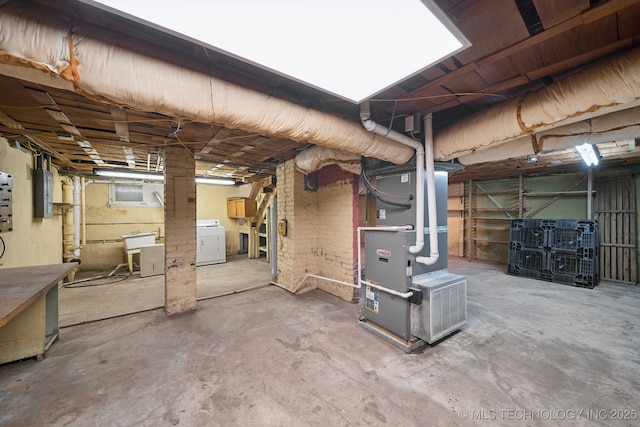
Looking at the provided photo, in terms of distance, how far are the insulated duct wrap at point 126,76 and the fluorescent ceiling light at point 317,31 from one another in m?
0.32

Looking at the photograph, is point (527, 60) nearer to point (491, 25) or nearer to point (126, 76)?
point (491, 25)

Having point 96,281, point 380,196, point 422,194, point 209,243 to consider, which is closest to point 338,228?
point 380,196

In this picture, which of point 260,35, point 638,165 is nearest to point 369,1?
point 260,35

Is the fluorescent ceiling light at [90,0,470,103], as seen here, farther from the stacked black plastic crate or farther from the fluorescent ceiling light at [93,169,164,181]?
the stacked black plastic crate

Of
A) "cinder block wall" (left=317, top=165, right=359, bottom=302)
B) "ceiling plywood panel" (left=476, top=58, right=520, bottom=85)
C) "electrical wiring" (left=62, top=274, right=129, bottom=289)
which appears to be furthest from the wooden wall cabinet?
→ "ceiling plywood panel" (left=476, top=58, right=520, bottom=85)

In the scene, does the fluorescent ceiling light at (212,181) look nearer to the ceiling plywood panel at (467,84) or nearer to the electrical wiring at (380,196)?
the electrical wiring at (380,196)

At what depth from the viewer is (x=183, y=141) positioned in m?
3.20

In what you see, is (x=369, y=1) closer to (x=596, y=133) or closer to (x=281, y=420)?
(x=596, y=133)

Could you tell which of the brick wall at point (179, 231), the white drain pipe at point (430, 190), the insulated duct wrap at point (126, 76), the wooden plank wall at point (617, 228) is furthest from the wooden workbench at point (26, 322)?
the wooden plank wall at point (617, 228)

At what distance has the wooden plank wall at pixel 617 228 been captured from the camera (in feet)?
15.7

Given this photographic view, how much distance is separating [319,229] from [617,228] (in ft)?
20.1

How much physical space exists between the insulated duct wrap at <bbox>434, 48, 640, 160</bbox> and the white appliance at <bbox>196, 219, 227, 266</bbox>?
248 inches

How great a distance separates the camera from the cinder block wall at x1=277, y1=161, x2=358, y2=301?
3842 millimetres

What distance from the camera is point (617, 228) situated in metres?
4.94
